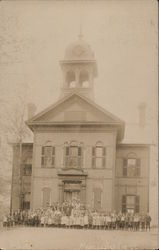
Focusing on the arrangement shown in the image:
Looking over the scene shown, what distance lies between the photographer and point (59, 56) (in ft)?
24.1

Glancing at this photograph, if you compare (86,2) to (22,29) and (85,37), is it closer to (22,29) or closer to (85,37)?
(85,37)

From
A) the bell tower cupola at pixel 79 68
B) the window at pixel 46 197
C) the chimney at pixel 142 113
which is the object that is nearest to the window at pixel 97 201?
the window at pixel 46 197

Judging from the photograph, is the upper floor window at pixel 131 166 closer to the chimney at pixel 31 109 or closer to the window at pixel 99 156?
the window at pixel 99 156

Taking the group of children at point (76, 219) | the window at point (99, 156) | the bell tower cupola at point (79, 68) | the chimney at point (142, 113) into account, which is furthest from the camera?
the window at point (99, 156)

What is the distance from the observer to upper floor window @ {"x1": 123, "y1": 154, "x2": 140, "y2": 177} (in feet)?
26.0

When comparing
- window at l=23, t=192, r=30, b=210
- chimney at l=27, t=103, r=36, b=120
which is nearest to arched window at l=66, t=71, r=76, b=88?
chimney at l=27, t=103, r=36, b=120

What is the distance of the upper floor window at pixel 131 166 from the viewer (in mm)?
7910

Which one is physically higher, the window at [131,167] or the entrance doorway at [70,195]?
the window at [131,167]

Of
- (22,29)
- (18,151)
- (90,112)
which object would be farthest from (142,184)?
(22,29)

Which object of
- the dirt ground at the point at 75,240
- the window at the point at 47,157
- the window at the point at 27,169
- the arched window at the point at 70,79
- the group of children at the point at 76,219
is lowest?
the dirt ground at the point at 75,240

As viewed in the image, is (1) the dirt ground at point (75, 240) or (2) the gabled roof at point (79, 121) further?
(2) the gabled roof at point (79, 121)

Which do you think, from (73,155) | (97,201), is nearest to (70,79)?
(73,155)

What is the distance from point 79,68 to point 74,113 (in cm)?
74

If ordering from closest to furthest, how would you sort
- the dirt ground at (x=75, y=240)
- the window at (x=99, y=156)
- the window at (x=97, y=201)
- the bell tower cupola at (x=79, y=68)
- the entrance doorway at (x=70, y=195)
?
1. the dirt ground at (x=75, y=240)
2. the bell tower cupola at (x=79, y=68)
3. the window at (x=97, y=201)
4. the entrance doorway at (x=70, y=195)
5. the window at (x=99, y=156)
